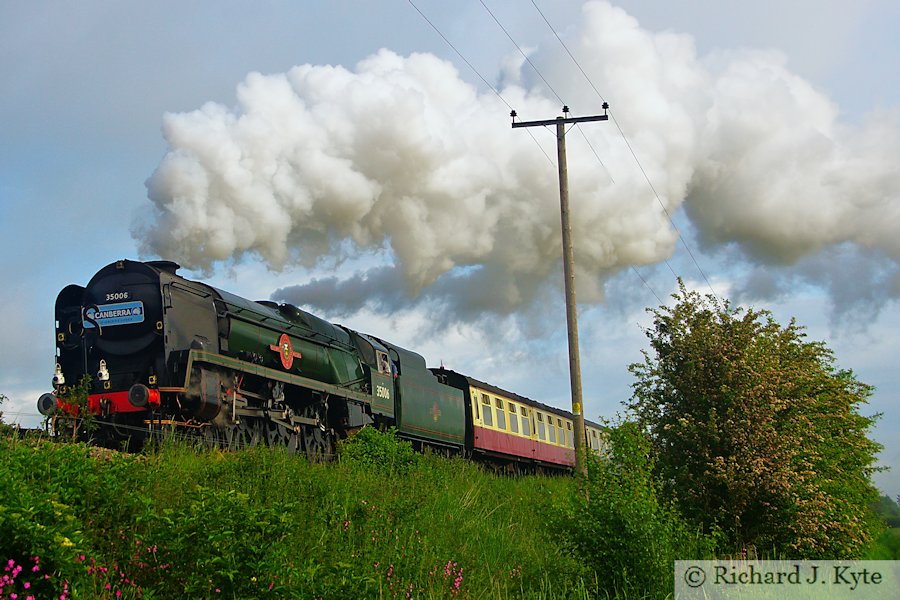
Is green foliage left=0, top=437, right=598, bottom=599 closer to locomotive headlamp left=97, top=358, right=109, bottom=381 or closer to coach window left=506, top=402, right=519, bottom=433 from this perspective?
locomotive headlamp left=97, top=358, right=109, bottom=381

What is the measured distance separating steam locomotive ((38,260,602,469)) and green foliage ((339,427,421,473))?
769 mm

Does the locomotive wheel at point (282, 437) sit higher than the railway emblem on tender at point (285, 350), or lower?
lower

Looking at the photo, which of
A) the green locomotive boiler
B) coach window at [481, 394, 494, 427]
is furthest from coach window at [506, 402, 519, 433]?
the green locomotive boiler

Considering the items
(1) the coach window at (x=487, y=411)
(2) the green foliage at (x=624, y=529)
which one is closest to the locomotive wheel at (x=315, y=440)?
(2) the green foliage at (x=624, y=529)

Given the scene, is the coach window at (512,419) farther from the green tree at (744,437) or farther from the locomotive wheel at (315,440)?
the green tree at (744,437)

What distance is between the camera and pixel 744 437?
12.5m

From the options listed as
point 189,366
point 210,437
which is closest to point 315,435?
point 210,437

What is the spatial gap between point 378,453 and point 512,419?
1330 cm

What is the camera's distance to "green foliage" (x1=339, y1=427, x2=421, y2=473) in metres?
14.0

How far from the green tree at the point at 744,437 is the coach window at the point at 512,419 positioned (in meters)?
13.1

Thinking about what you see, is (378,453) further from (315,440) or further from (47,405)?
(47,405)

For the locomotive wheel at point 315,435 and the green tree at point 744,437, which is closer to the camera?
the green tree at point 744,437

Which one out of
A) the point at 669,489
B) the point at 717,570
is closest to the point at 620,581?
the point at 717,570

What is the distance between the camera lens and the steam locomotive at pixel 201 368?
13008 mm
